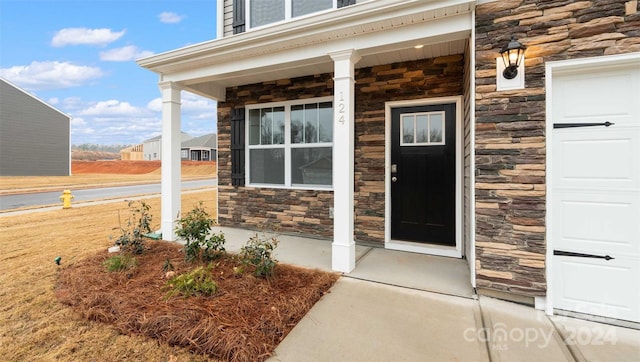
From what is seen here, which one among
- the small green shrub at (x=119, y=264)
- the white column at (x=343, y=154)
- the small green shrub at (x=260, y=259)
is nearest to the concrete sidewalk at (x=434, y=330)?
the white column at (x=343, y=154)

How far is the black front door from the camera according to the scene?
378 centimetres

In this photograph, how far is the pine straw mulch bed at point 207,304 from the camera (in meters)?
1.95

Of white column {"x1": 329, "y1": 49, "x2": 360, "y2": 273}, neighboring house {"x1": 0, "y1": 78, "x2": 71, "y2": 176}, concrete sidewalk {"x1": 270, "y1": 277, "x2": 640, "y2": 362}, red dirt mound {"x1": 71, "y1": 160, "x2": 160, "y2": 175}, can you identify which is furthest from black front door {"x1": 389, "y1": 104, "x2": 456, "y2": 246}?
red dirt mound {"x1": 71, "y1": 160, "x2": 160, "y2": 175}

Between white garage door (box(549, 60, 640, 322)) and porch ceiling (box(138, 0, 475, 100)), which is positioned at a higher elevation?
porch ceiling (box(138, 0, 475, 100))

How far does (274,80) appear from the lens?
4891 millimetres

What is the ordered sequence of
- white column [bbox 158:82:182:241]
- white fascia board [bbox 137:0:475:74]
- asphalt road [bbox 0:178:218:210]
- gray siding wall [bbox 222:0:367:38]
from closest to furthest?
1. white fascia board [bbox 137:0:475:74]
2. white column [bbox 158:82:182:241]
3. gray siding wall [bbox 222:0:367:38]
4. asphalt road [bbox 0:178:218:210]

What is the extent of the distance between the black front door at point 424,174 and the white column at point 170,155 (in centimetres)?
325

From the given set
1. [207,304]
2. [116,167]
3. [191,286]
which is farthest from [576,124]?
[116,167]

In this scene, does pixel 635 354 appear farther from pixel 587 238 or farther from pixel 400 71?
pixel 400 71

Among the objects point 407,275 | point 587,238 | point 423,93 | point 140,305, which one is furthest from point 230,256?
point 587,238

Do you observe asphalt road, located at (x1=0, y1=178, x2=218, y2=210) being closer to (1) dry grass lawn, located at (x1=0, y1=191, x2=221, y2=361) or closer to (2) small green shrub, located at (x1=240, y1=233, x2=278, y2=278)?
(1) dry grass lawn, located at (x1=0, y1=191, x2=221, y2=361)

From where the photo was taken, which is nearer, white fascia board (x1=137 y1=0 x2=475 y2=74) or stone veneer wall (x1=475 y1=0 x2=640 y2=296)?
stone veneer wall (x1=475 y1=0 x2=640 y2=296)

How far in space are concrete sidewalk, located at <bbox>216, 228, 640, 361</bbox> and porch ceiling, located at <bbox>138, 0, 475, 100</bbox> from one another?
8.10ft

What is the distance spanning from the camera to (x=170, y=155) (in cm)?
435
